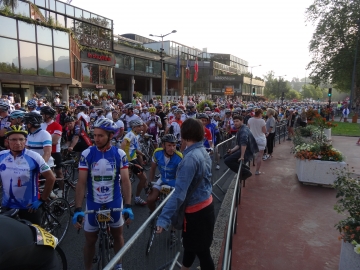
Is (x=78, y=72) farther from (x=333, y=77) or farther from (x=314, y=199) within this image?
(x=333, y=77)

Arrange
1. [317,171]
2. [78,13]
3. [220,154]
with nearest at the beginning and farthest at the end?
[317,171] → [220,154] → [78,13]

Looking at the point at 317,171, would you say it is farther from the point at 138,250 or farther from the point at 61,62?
the point at 61,62

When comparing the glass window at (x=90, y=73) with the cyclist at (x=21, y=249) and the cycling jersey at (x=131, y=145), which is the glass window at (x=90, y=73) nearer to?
the cycling jersey at (x=131, y=145)

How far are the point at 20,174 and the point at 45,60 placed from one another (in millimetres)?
20292

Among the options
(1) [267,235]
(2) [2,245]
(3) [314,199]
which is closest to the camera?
(2) [2,245]

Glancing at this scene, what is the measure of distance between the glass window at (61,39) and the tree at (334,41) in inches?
1330

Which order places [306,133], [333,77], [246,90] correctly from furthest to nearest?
[246,90] → [333,77] → [306,133]

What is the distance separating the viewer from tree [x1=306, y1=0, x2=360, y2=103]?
36688 millimetres

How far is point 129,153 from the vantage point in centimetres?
591

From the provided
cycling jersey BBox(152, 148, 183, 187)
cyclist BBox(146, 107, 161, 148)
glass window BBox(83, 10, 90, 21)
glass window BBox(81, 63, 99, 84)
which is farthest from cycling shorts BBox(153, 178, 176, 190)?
glass window BBox(83, 10, 90, 21)

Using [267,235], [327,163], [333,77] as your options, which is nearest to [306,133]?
[327,163]

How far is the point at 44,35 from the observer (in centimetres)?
2070

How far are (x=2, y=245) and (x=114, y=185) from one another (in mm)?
1588

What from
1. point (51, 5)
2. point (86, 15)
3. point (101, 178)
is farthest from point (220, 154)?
point (86, 15)
